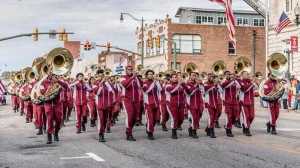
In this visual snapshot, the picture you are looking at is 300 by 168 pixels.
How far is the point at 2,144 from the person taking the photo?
15195mm

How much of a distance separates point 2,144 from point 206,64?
55.9 meters

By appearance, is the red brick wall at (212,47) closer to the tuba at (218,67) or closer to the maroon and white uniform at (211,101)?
the tuba at (218,67)

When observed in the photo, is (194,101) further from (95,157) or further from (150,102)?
(95,157)

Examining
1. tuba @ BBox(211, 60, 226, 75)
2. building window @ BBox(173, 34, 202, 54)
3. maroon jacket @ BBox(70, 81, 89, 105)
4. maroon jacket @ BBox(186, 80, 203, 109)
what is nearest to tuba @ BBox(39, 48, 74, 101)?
maroon jacket @ BBox(186, 80, 203, 109)

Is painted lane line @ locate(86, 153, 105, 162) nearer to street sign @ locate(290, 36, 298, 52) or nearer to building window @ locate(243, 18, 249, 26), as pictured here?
street sign @ locate(290, 36, 298, 52)

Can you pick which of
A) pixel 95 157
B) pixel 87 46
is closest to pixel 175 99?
pixel 95 157

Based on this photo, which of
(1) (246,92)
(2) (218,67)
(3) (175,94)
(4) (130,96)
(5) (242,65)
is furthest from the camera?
(2) (218,67)

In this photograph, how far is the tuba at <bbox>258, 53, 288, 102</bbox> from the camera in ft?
54.3

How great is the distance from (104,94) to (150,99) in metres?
→ 1.19

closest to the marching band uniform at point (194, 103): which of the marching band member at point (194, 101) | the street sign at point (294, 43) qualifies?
the marching band member at point (194, 101)

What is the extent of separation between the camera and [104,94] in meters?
16.0

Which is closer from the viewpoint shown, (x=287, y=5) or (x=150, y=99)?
(x=150, y=99)

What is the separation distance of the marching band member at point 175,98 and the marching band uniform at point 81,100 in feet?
12.1

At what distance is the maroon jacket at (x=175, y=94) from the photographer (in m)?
16.0
